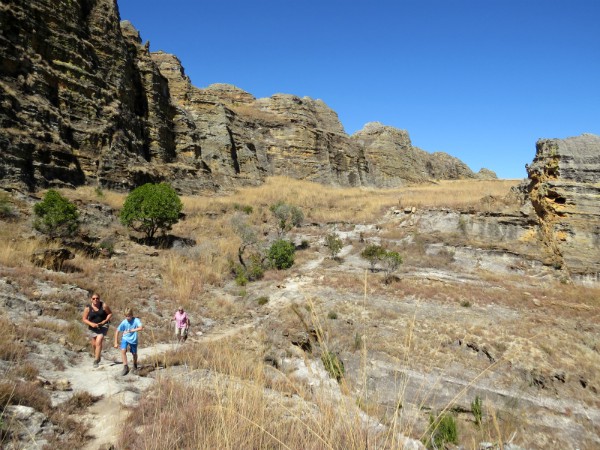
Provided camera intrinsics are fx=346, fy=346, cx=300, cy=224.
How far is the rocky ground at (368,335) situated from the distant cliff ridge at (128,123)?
18.0 feet

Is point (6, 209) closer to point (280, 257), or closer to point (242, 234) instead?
point (242, 234)

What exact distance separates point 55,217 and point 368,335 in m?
13.7

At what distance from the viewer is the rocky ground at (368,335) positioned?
4629 millimetres

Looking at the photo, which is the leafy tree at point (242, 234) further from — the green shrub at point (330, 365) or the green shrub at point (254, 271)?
the green shrub at point (330, 365)

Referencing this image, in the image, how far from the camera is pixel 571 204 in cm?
1694

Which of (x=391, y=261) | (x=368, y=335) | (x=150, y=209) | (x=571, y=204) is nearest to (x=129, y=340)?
(x=368, y=335)

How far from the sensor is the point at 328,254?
21109mm

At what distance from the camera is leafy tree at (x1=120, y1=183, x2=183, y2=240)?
18953mm

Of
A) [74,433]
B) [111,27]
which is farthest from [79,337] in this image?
[111,27]

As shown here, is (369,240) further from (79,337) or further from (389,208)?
(79,337)

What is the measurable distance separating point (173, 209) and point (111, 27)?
18354 millimetres

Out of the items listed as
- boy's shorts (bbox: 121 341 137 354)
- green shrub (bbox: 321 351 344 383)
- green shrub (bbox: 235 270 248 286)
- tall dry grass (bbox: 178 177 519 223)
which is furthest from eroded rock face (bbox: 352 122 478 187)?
green shrub (bbox: 321 351 344 383)

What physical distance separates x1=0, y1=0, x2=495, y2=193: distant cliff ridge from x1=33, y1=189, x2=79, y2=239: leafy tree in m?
4.21

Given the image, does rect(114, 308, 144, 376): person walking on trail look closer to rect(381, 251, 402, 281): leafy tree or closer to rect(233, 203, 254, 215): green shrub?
rect(381, 251, 402, 281): leafy tree
